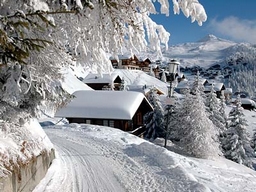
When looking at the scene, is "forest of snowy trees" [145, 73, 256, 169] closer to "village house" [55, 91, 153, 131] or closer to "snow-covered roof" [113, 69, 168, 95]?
"village house" [55, 91, 153, 131]

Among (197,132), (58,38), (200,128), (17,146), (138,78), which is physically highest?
(58,38)

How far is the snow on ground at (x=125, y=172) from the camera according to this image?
7.68 m

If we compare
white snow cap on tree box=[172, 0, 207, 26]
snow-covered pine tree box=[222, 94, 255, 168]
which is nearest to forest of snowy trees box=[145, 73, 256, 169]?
snow-covered pine tree box=[222, 94, 255, 168]

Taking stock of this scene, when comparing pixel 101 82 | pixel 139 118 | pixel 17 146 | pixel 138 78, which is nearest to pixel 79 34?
pixel 17 146

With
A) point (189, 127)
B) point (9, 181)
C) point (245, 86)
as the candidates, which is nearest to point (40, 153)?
point (9, 181)

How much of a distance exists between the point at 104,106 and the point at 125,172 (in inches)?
632

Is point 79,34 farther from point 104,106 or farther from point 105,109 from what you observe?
point 104,106

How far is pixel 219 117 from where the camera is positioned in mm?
35375

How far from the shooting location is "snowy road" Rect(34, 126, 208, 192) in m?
7.63

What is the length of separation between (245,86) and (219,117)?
6538 inches

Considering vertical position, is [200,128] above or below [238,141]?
above

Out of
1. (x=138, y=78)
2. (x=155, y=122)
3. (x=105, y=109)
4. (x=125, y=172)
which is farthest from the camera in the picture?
(x=138, y=78)

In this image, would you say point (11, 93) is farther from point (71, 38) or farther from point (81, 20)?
point (81, 20)

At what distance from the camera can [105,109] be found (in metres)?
24.5
